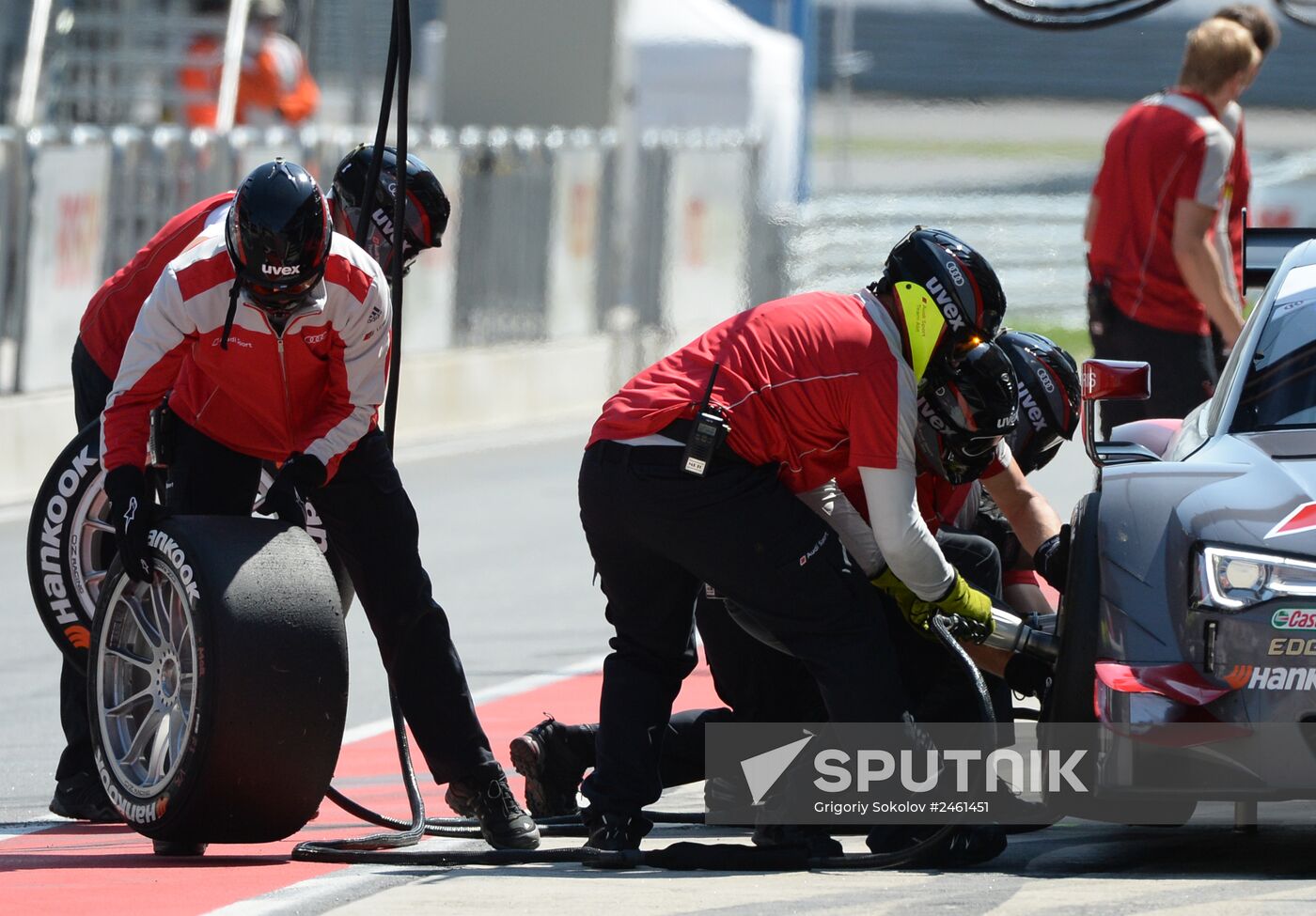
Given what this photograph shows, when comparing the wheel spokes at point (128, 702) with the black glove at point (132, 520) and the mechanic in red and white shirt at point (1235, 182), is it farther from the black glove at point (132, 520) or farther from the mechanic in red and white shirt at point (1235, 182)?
the mechanic in red and white shirt at point (1235, 182)

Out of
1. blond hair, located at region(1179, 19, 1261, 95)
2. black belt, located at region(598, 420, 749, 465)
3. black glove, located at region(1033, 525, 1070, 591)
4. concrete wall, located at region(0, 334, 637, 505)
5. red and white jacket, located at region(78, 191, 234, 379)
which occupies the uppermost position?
blond hair, located at region(1179, 19, 1261, 95)

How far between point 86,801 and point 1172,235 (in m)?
4.62

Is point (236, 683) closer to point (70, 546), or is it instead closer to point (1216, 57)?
point (70, 546)

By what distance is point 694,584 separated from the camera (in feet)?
20.4

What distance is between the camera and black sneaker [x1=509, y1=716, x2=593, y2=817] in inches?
270

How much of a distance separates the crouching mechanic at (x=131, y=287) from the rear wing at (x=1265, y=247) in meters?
2.59

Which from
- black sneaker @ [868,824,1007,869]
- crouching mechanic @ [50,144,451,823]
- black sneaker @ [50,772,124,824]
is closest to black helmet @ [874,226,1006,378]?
black sneaker @ [868,824,1007,869]

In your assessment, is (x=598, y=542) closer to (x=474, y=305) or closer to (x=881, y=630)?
(x=881, y=630)

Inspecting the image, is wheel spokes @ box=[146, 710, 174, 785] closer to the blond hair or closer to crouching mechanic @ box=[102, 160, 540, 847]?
crouching mechanic @ box=[102, 160, 540, 847]

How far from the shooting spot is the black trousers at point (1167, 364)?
934cm

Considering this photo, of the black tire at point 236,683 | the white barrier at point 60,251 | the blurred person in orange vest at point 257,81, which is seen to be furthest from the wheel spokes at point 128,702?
the blurred person in orange vest at point 257,81

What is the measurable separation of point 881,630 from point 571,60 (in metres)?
16.3

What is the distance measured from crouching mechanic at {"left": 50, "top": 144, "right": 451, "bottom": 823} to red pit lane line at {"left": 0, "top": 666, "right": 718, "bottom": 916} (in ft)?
0.53

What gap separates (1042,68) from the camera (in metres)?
29.8
